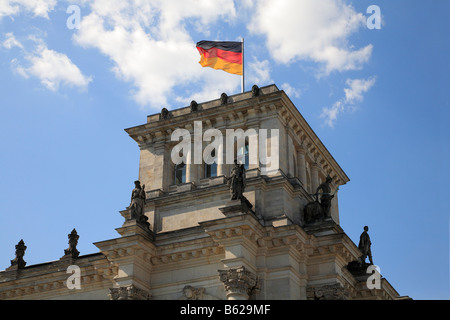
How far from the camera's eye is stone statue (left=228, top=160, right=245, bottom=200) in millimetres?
32938

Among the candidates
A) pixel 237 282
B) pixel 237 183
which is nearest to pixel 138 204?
pixel 237 183

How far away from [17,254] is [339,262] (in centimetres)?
1943

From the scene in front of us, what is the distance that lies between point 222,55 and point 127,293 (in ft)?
51.8

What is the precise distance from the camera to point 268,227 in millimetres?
32656

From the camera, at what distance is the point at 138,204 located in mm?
35406

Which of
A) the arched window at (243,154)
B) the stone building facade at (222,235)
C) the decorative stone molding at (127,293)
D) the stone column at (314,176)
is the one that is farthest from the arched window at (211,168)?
the decorative stone molding at (127,293)

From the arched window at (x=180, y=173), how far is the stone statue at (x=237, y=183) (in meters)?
5.95

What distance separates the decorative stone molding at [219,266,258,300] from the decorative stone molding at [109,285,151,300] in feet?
15.2

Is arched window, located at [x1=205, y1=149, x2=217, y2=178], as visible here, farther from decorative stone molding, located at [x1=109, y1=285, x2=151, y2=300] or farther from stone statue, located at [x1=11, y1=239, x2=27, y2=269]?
stone statue, located at [x1=11, y1=239, x2=27, y2=269]

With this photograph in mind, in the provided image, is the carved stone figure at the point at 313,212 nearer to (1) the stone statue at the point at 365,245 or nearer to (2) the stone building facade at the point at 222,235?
(2) the stone building facade at the point at 222,235

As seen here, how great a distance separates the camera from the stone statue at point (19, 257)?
4022cm

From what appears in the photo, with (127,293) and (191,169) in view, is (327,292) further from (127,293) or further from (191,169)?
(191,169)

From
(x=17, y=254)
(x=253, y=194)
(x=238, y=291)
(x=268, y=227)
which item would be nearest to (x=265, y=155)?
(x=253, y=194)
